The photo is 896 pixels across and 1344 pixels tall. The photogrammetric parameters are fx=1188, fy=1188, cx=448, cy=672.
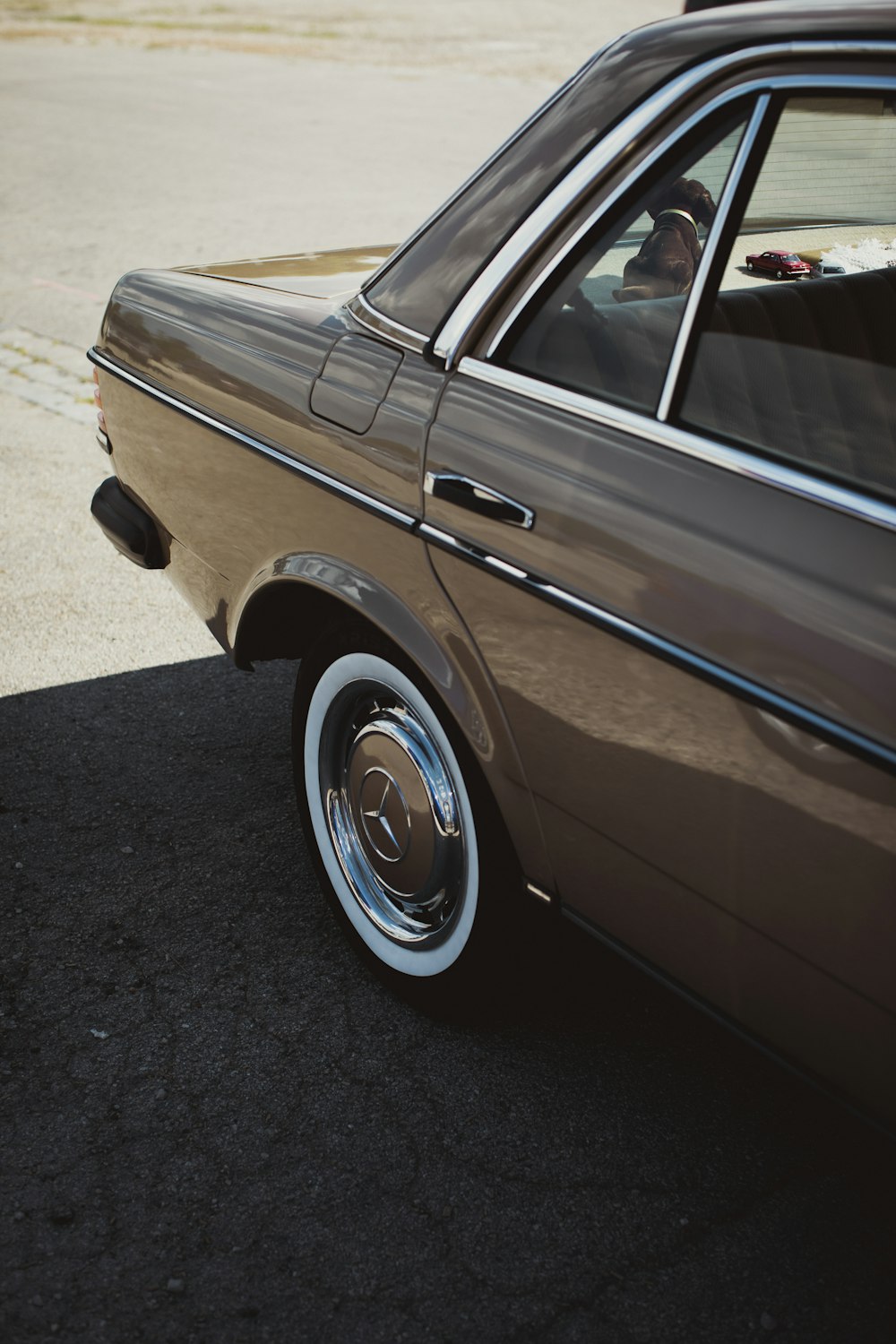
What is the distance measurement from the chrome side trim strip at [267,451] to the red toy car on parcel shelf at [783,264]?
0.71 metres

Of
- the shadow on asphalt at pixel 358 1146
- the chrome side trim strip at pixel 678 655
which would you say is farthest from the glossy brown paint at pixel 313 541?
the shadow on asphalt at pixel 358 1146

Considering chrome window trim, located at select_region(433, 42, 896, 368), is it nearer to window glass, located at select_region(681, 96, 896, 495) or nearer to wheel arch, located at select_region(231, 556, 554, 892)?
window glass, located at select_region(681, 96, 896, 495)

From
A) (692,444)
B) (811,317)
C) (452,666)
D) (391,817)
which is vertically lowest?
(391,817)

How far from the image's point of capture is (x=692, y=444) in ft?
5.39

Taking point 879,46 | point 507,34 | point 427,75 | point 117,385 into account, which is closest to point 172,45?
point 427,75

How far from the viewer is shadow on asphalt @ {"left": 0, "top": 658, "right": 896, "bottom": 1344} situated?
1876 mm

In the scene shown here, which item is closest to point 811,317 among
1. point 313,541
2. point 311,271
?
point 313,541

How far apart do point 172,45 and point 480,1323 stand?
23.6m

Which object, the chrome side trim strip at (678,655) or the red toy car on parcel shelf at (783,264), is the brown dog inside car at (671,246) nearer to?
the red toy car on parcel shelf at (783,264)

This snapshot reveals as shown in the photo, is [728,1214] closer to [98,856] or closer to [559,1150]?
[559,1150]

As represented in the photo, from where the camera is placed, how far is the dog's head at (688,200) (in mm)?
1726

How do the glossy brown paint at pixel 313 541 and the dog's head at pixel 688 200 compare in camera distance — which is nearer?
the dog's head at pixel 688 200

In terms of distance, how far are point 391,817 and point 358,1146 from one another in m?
0.62

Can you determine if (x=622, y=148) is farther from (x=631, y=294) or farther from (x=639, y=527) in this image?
(x=639, y=527)
